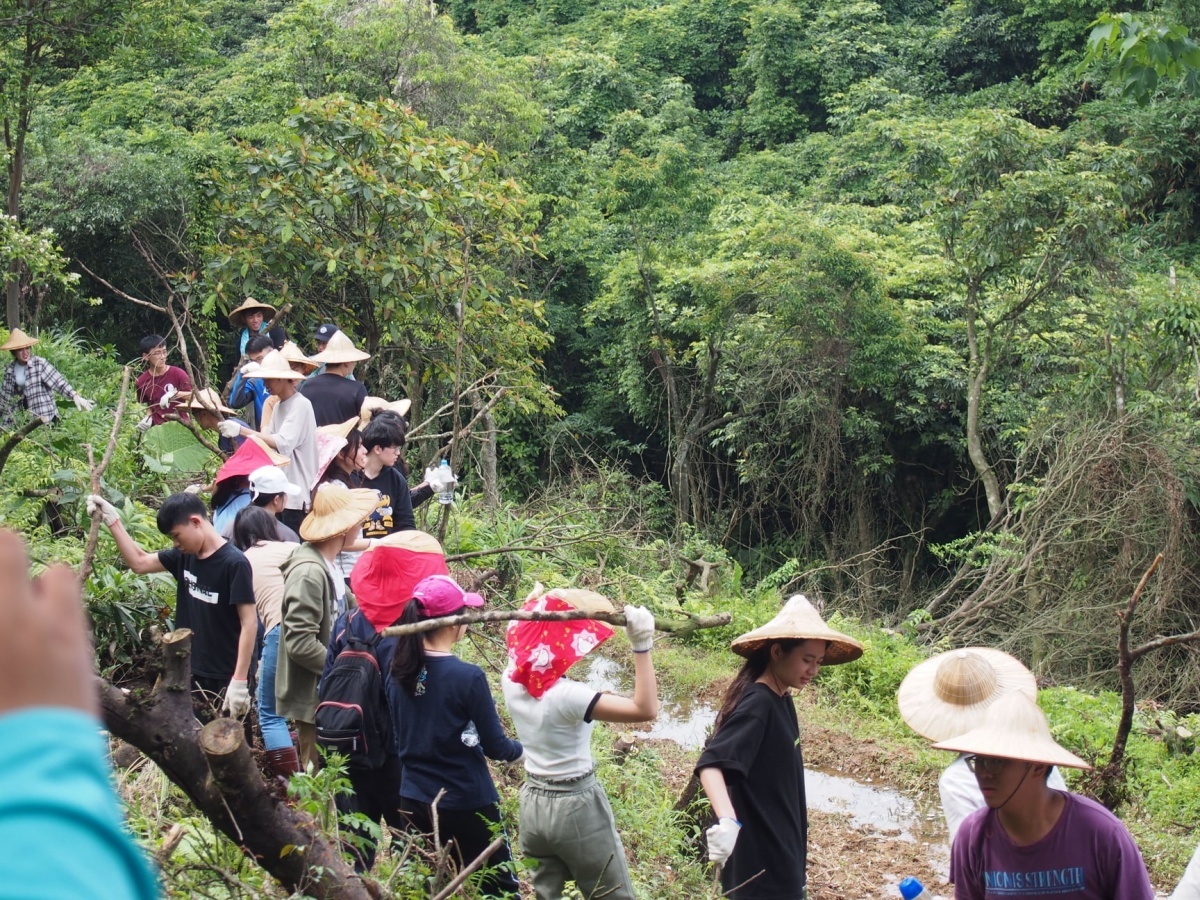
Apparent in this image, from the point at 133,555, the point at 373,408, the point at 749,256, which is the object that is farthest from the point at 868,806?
the point at 749,256

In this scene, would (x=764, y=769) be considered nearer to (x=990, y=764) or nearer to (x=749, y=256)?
(x=990, y=764)

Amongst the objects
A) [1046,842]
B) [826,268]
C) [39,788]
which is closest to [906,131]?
[826,268]

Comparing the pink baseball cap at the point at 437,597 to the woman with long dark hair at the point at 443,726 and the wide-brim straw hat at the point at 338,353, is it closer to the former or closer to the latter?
the woman with long dark hair at the point at 443,726

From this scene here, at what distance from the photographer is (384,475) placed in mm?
5523

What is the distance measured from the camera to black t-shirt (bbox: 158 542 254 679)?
4.36 metres

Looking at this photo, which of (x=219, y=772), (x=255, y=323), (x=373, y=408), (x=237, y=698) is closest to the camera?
(x=219, y=772)

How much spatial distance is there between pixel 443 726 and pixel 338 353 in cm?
353

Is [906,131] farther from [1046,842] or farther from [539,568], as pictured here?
[1046,842]

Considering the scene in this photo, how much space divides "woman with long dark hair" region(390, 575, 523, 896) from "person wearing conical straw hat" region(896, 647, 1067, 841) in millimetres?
1248

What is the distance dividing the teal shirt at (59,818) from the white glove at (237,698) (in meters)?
3.75

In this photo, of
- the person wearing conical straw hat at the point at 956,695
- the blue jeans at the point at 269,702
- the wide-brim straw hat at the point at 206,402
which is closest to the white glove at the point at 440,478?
the wide-brim straw hat at the point at 206,402

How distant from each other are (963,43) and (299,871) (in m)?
22.8

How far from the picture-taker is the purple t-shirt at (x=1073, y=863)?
2.49 metres

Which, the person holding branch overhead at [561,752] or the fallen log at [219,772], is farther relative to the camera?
the person holding branch overhead at [561,752]
